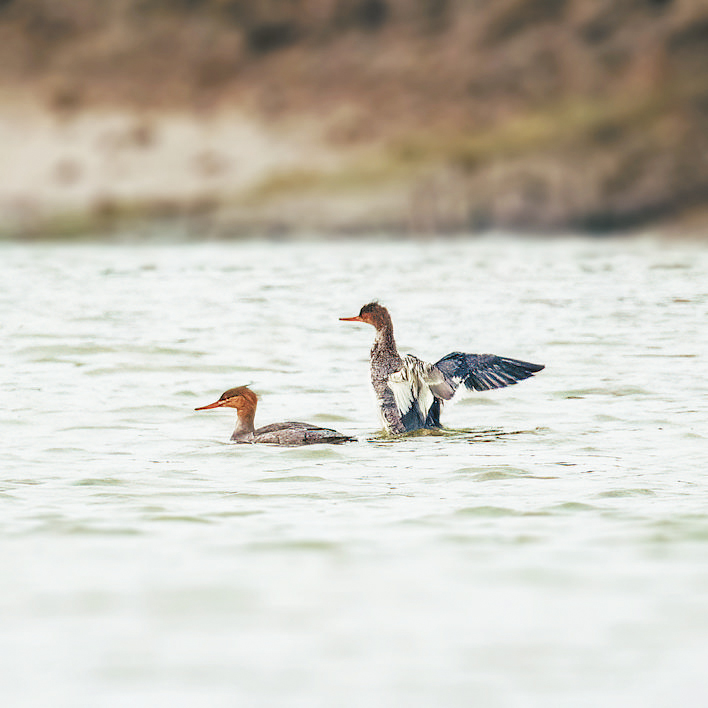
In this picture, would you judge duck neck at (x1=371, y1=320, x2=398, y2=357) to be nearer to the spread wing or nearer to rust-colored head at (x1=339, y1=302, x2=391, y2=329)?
rust-colored head at (x1=339, y1=302, x2=391, y2=329)

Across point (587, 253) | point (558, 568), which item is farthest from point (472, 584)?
point (587, 253)

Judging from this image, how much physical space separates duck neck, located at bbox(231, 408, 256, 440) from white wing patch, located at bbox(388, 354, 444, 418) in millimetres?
1189

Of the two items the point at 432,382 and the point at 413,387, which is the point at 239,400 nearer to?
the point at 413,387

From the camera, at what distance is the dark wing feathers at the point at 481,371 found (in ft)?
36.1

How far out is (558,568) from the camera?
6.27 meters

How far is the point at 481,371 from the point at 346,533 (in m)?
4.20

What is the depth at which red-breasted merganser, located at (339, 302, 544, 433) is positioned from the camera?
11039 millimetres

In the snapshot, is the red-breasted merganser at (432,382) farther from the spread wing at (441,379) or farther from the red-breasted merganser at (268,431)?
the red-breasted merganser at (268,431)


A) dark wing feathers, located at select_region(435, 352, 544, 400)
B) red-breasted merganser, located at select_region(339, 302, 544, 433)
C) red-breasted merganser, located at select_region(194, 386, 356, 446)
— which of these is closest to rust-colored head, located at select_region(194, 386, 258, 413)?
red-breasted merganser, located at select_region(194, 386, 356, 446)

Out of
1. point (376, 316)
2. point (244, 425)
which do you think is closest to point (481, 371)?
point (376, 316)

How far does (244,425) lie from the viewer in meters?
11.1

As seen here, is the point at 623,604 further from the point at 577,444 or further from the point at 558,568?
the point at 577,444

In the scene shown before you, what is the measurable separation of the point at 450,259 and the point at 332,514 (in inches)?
1381

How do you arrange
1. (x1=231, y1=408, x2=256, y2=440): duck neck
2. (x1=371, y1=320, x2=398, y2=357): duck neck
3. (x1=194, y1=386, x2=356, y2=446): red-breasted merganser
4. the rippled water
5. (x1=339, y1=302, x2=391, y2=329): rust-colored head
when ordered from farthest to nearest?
(x1=339, y1=302, x2=391, y2=329): rust-colored head < (x1=371, y1=320, x2=398, y2=357): duck neck < (x1=231, y1=408, x2=256, y2=440): duck neck < (x1=194, y1=386, x2=356, y2=446): red-breasted merganser < the rippled water
